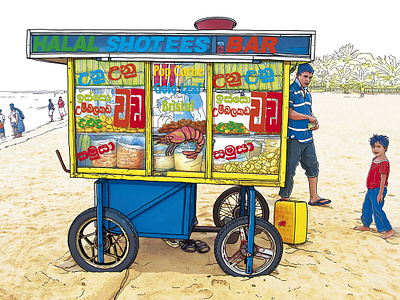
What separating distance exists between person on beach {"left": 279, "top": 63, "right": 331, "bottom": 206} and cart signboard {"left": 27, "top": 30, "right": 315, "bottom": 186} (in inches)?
65.9

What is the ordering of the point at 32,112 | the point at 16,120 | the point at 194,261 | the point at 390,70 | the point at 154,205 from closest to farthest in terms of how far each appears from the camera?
the point at 154,205, the point at 194,261, the point at 16,120, the point at 32,112, the point at 390,70

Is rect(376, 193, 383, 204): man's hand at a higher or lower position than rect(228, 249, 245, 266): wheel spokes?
higher

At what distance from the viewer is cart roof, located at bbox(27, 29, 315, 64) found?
11.0ft

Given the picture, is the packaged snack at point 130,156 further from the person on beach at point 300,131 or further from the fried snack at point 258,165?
the person on beach at point 300,131

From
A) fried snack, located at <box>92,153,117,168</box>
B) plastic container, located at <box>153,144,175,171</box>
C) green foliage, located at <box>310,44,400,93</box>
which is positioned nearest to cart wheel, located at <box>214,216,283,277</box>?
plastic container, located at <box>153,144,175,171</box>

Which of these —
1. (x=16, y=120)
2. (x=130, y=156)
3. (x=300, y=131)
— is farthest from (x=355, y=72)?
(x=130, y=156)

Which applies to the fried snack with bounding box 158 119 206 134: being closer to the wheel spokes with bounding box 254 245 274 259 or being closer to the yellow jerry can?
the wheel spokes with bounding box 254 245 274 259

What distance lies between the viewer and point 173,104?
12.2 ft

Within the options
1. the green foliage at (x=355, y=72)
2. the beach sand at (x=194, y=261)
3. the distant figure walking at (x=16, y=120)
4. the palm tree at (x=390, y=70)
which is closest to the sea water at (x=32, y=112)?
the distant figure walking at (x=16, y=120)

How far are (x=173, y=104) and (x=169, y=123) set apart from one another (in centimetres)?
21

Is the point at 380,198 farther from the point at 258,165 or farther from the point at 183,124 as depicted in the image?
the point at 183,124

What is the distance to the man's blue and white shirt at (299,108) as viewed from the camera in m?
5.34

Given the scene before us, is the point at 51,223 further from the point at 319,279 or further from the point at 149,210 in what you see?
the point at 319,279

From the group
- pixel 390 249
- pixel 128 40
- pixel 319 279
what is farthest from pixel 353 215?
pixel 128 40
